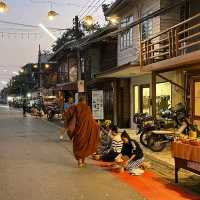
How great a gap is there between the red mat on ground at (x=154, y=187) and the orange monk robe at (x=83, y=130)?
4.92 ft

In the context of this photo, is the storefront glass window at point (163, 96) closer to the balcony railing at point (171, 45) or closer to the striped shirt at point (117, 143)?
the balcony railing at point (171, 45)

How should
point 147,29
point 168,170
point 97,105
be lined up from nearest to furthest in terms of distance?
point 168,170
point 97,105
point 147,29

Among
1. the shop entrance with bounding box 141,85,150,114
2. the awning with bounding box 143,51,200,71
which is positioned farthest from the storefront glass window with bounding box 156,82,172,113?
the awning with bounding box 143,51,200,71

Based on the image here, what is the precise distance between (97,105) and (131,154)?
31.7ft

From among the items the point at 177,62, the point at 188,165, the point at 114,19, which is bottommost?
the point at 188,165

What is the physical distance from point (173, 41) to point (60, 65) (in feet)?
135

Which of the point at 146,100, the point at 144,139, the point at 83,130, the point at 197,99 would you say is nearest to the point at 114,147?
the point at 83,130

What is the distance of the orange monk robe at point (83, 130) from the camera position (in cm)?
1264

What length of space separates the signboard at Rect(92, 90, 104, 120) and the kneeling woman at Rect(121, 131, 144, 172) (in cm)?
912

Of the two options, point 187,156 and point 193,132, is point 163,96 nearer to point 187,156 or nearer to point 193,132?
point 193,132

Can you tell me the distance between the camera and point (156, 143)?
624 inches

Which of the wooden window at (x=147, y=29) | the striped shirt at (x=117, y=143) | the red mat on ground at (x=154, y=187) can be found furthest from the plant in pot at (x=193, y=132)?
the wooden window at (x=147, y=29)

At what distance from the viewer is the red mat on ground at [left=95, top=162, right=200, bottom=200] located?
8922 millimetres

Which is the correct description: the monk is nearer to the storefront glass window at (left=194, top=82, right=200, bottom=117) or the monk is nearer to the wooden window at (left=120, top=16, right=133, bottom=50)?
the storefront glass window at (left=194, top=82, right=200, bottom=117)
